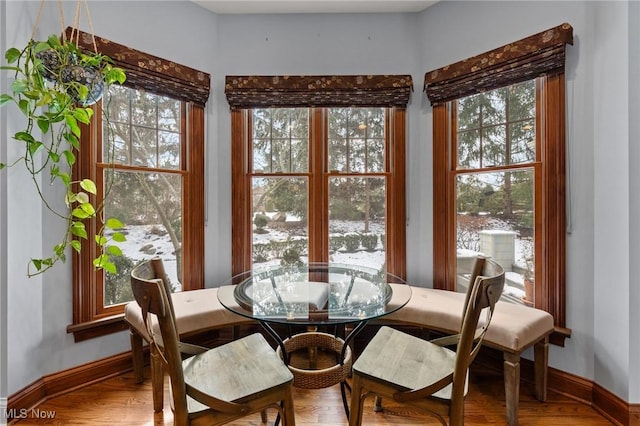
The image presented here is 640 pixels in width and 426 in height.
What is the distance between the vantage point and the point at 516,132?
2082 millimetres

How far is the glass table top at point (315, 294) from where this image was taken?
141 centimetres

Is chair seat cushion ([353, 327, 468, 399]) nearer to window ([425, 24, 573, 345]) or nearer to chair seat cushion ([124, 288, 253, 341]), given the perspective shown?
chair seat cushion ([124, 288, 253, 341])

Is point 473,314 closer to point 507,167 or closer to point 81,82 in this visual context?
point 507,167

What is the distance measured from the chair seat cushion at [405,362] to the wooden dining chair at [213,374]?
37 cm

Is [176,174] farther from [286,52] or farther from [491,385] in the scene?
[491,385]

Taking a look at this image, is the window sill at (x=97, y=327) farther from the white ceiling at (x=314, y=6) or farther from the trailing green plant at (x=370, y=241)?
the white ceiling at (x=314, y=6)

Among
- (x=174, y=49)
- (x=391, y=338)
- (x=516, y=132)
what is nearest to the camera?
(x=391, y=338)

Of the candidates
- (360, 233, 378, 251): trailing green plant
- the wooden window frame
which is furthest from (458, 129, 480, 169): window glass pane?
(360, 233, 378, 251): trailing green plant

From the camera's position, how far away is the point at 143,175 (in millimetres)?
2225

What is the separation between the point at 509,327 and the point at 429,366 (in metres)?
0.60

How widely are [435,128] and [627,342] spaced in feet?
5.76

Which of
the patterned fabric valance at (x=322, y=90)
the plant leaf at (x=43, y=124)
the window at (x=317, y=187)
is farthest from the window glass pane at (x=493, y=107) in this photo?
the plant leaf at (x=43, y=124)

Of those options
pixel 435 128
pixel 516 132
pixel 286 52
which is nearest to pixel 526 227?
pixel 516 132

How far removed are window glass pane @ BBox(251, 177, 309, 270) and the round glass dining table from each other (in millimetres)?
384
